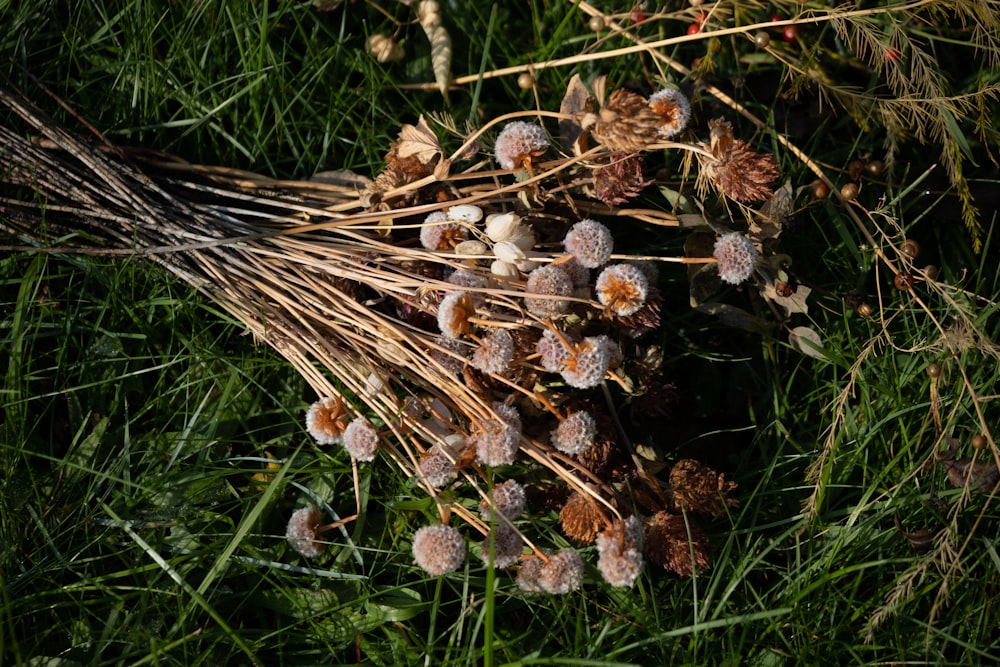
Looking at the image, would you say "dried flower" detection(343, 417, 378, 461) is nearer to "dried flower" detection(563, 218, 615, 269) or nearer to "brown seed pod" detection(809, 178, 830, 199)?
"dried flower" detection(563, 218, 615, 269)

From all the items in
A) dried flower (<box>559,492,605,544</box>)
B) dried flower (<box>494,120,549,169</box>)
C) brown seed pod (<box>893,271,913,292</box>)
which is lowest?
dried flower (<box>559,492,605,544</box>)

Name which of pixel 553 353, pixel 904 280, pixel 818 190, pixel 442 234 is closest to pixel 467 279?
pixel 442 234

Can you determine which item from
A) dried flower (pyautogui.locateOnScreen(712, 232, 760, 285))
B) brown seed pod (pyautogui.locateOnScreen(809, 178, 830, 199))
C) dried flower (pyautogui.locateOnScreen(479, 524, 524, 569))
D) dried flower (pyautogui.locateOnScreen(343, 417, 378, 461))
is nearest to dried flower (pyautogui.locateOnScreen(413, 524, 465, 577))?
dried flower (pyautogui.locateOnScreen(479, 524, 524, 569))

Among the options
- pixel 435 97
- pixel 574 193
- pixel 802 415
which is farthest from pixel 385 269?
pixel 802 415

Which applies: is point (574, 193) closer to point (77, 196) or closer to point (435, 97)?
point (435, 97)

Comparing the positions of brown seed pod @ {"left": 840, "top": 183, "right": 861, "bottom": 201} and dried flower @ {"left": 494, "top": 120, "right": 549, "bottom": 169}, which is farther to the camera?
brown seed pod @ {"left": 840, "top": 183, "right": 861, "bottom": 201}

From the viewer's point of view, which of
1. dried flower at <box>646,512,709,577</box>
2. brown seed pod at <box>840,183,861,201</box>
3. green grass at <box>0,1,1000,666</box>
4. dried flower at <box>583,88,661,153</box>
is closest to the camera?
dried flower at <box>583,88,661,153</box>

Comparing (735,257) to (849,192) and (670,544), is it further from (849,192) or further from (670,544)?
(670,544)
